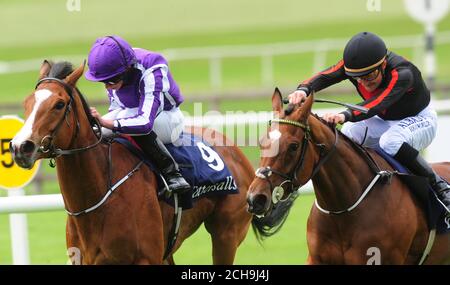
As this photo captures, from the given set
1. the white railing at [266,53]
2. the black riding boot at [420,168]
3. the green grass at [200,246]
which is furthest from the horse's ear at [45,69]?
the white railing at [266,53]

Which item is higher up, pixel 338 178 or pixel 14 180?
pixel 338 178

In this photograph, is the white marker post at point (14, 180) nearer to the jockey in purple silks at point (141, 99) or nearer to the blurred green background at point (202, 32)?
the jockey in purple silks at point (141, 99)

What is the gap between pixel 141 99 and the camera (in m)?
5.72

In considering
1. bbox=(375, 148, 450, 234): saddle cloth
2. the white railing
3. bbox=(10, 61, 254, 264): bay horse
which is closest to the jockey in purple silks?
bbox=(10, 61, 254, 264): bay horse

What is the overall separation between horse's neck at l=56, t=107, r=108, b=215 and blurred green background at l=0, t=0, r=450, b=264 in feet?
34.5

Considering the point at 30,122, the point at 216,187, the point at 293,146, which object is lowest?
the point at 216,187

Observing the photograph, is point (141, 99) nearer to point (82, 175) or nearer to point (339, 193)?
point (82, 175)

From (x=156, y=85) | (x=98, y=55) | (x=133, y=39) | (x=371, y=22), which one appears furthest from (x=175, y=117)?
(x=371, y=22)

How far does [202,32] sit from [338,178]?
28.7 metres

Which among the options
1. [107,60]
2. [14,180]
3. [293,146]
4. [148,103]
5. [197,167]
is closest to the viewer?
[293,146]

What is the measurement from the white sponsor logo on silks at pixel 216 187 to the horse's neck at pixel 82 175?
86 cm

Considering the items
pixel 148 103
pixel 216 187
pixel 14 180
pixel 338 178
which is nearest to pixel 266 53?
pixel 14 180

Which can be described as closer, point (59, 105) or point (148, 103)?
point (59, 105)
